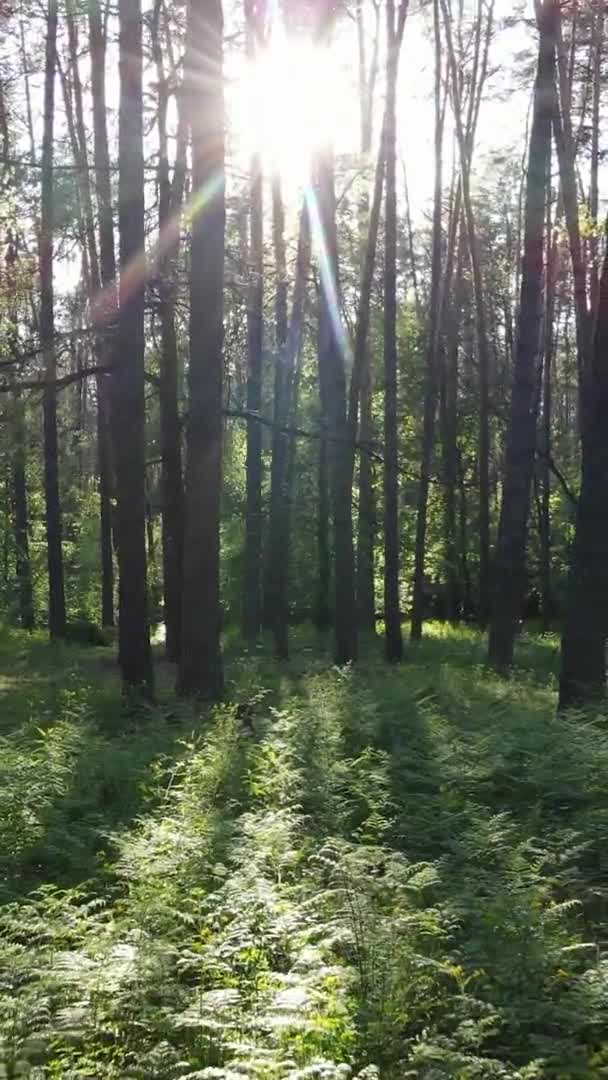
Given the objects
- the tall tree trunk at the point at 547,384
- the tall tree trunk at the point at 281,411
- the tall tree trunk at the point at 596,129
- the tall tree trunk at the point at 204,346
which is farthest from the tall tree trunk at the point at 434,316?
the tall tree trunk at the point at 204,346

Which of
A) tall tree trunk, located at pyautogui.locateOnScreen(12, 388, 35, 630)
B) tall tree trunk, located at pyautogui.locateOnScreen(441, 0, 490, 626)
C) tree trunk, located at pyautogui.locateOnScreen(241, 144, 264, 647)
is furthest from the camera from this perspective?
tall tree trunk, located at pyautogui.locateOnScreen(12, 388, 35, 630)

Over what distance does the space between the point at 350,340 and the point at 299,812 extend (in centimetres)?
2676

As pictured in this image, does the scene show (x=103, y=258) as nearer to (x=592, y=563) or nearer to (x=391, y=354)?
(x=391, y=354)

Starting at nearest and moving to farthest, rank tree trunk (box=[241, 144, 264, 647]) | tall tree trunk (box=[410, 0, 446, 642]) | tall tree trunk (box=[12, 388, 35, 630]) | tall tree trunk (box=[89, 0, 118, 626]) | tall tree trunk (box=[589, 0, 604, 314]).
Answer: tall tree trunk (box=[89, 0, 118, 626]), tall tree trunk (box=[589, 0, 604, 314]), tree trunk (box=[241, 144, 264, 647]), tall tree trunk (box=[410, 0, 446, 642]), tall tree trunk (box=[12, 388, 35, 630])

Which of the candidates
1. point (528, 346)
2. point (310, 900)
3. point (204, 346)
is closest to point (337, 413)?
point (528, 346)

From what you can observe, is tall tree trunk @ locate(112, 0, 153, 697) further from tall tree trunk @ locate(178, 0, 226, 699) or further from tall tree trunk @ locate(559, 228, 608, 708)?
tall tree trunk @ locate(559, 228, 608, 708)

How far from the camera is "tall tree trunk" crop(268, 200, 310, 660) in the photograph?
19.6m

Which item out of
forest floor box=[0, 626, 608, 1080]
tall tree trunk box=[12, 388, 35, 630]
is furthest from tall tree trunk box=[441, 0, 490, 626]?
forest floor box=[0, 626, 608, 1080]

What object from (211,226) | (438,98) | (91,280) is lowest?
(211,226)

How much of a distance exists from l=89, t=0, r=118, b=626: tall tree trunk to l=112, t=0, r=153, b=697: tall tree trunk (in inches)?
13.3

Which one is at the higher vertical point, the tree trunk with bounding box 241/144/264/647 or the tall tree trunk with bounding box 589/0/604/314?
the tall tree trunk with bounding box 589/0/604/314

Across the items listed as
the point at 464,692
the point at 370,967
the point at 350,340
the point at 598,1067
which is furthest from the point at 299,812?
the point at 350,340

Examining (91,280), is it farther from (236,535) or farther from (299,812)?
(299,812)

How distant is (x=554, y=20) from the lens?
1252 centimetres
